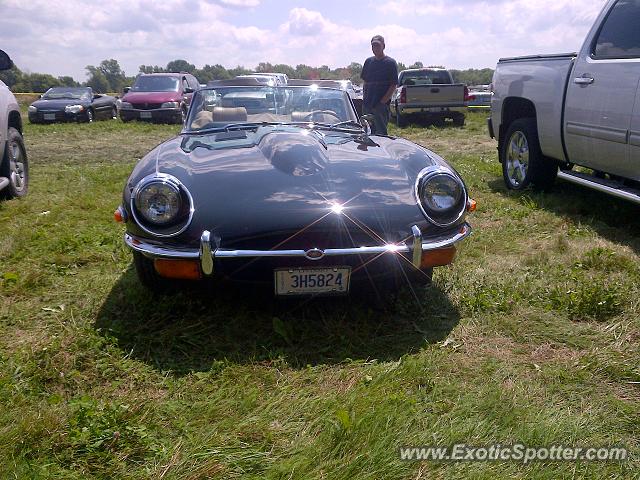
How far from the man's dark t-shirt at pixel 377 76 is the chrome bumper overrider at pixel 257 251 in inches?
222

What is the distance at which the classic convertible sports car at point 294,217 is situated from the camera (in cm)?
279

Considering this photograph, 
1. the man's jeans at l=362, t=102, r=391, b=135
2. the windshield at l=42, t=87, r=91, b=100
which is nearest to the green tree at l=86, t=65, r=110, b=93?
the windshield at l=42, t=87, r=91, b=100

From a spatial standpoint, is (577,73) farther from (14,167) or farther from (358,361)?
(14,167)

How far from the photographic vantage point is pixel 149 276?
10.5 feet

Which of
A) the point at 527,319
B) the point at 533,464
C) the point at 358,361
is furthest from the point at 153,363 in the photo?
the point at 527,319

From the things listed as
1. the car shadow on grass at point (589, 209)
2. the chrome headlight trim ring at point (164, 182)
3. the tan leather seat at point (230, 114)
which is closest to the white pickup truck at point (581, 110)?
the car shadow on grass at point (589, 209)

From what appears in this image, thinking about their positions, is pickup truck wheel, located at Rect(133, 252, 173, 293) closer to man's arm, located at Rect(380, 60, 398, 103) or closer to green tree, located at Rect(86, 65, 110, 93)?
man's arm, located at Rect(380, 60, 398, 103)

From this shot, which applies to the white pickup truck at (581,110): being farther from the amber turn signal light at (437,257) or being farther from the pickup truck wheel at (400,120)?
the pickup truck wheel at (400,120)

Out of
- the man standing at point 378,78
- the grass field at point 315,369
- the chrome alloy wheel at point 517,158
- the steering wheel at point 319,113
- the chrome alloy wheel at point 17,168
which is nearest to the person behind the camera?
the grass field at point 315,369

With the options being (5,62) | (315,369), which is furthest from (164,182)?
(5,62)

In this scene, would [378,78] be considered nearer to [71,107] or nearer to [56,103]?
[71,107]

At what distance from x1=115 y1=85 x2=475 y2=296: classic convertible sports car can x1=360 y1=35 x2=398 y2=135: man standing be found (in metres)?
4.95

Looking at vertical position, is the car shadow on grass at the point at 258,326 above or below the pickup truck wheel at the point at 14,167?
below

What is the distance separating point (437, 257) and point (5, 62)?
4.79 metres
